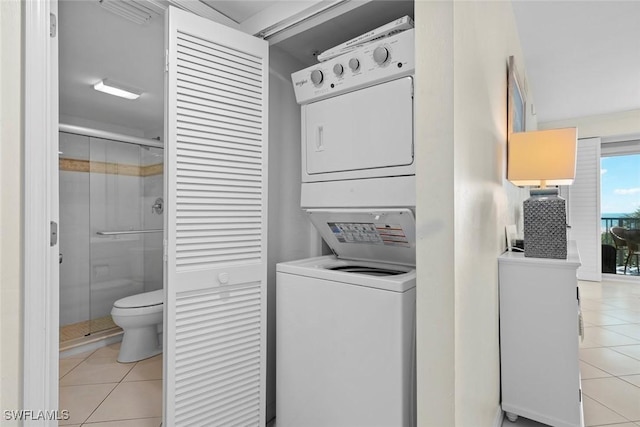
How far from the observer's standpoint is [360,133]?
1.66 meters

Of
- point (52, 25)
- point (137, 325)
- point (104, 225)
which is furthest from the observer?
point (104, 225)

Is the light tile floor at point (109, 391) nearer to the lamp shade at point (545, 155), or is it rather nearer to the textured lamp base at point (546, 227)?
the textured lamp base at point (546, 227)

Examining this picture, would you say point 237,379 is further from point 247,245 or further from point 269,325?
point 247,245

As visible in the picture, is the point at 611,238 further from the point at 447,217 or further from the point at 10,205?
the point at 10,205

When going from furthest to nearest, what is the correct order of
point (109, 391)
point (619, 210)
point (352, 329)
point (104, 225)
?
point (619, 210) < point (104, 225) < point (109, 391) < point (352, 329)

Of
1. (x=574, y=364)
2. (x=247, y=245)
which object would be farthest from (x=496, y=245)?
(x=247, y=245)

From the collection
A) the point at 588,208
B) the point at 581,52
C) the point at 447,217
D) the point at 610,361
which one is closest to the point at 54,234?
the point at 447,217

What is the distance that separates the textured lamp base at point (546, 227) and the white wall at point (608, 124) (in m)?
4.30

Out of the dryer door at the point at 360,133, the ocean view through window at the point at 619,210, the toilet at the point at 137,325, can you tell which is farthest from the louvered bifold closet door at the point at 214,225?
the ocean view through window at the point at 619,210

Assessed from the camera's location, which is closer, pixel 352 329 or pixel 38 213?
pixel 38 213

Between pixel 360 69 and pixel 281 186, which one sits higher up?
pixel 360 69

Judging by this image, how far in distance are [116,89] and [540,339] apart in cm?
365

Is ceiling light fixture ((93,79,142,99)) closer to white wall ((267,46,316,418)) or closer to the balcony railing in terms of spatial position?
white wall ((267,46,316,418))

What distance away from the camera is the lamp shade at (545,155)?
1875 mm
